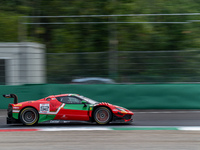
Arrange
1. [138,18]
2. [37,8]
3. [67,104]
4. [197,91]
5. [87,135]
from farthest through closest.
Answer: [37,8] < [138,18] < [197,91] < [67,104] < [87,135]

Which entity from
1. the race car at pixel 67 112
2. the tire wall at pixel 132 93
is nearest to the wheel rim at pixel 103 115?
the race car at pixel 67 112

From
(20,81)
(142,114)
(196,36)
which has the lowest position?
(142,114)

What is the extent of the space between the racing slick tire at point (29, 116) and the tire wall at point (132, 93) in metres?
3.91

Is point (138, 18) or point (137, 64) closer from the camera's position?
point (137, 64)

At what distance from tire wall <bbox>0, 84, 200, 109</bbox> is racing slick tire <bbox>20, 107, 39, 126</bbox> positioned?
3.91m

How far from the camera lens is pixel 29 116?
28.2ft

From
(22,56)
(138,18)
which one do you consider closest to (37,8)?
(138,18)

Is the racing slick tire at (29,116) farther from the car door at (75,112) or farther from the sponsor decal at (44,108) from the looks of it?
the car door at (75,112)

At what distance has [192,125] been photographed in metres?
8.60

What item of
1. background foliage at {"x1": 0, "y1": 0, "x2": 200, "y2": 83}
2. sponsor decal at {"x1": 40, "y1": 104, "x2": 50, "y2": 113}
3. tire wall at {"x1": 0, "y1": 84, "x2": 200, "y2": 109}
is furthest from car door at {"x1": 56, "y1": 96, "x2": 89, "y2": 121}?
background foliage at {"x1": 0, "y1": 0, "x2": 200, "y2": 83}

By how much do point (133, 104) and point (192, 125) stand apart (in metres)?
3.87

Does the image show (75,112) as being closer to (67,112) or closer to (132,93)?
(67,112)

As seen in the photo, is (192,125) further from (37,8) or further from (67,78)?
(37,8)

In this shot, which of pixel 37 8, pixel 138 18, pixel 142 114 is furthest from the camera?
pixel 37 8
